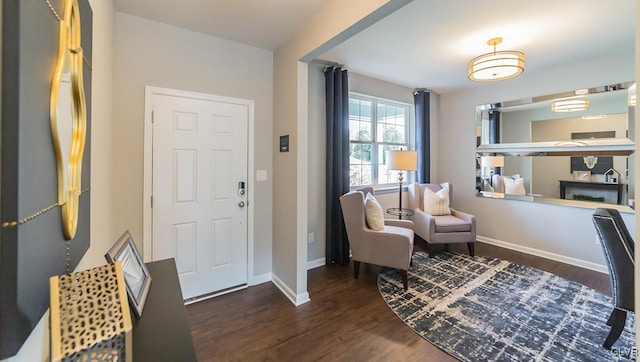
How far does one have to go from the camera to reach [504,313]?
2.35m

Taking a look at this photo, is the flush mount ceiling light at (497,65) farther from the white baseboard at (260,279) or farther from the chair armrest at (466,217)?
the white baseboard at (260,279)

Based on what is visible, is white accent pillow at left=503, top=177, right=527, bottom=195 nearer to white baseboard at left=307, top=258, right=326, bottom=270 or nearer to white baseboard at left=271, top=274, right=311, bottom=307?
white baseboard at left=307, top=258, right=326, bottom=270

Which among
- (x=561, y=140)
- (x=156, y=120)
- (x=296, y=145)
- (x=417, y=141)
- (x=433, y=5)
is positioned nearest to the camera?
(x=433, y=5)

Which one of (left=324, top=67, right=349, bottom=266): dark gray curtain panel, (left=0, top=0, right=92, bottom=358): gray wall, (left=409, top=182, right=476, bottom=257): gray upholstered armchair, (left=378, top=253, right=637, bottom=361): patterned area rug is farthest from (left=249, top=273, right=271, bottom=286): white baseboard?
(left=0, top=0, right=92, bottom=358): gray wall

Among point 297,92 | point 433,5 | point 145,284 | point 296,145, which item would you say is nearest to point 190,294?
point 145,284

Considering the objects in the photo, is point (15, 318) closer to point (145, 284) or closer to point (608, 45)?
point (145, 284)

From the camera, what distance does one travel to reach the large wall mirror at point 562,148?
3188mm

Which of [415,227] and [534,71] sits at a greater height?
[534,71]

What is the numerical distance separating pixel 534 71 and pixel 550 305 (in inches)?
123

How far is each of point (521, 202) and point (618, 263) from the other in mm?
2392

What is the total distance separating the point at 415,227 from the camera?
13.2ft

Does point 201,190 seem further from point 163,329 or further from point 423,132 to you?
point 423,132

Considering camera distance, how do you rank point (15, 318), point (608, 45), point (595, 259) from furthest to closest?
point (595, 259) → point (608, 45) → point (15, 318)

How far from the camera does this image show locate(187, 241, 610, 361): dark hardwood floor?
1.88 meters
